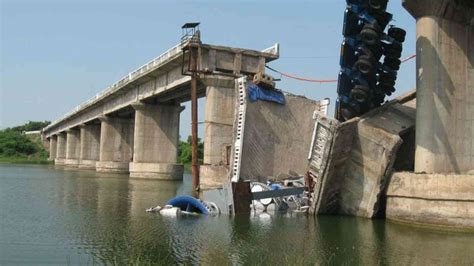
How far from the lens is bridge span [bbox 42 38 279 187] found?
126ft

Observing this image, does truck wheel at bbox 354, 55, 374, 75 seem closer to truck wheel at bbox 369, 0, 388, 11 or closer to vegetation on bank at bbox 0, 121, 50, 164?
truck wheel at bbox 369, 0, 388, 11

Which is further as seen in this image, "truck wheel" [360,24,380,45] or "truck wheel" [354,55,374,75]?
"truck wheel" [354,55,374,75]

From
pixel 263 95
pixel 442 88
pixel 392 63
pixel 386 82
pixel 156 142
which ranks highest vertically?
pixel 392 63

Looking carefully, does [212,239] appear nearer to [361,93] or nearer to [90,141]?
[361,93]

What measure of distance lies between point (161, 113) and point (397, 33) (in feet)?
120

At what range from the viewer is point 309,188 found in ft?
78.3

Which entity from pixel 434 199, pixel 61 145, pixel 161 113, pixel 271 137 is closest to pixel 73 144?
pixel 61 145

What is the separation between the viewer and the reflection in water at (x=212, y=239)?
44.2ft

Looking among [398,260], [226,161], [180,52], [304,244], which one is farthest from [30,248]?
[180,52]

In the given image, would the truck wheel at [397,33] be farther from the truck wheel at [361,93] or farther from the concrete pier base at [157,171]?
the concrete pier base at [157,171]

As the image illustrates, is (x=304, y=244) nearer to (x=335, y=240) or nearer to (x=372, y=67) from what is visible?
(x=335, y=240)

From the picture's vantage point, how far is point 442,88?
20.7 metres

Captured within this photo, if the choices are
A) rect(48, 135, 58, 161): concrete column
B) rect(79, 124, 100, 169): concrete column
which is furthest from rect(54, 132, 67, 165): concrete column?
rect(79, 124, 100, 169): concrete column

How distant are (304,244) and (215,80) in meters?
23.8
